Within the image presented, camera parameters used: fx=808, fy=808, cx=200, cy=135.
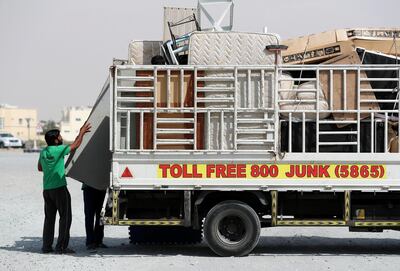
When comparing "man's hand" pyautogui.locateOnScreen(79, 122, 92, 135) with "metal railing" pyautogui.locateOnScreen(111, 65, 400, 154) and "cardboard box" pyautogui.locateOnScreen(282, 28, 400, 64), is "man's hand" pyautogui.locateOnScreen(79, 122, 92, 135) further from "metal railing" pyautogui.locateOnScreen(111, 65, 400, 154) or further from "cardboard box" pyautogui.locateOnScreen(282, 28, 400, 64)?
"cardboard box" pyautogui.locateOnScreen(282, 28, 400, 64)

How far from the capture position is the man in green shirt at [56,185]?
38.4 ft

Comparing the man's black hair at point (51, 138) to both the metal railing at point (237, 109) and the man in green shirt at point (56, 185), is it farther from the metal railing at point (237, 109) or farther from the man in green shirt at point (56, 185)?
the metal railing at point (237, 109)

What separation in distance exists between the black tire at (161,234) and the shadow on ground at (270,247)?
0.36ft

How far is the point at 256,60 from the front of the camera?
453 inches

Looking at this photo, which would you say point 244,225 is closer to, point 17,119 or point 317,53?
point 317,53

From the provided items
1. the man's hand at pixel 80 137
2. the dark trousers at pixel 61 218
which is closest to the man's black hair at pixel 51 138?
the man's hand at pixel 80 137

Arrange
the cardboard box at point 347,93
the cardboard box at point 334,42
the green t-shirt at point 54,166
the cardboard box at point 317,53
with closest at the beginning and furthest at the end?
the cardboard box at point 347,93 < the green t-shirt at point 54,166 < the cardboard box at point 317,53 < the cardboard box at point 334,42

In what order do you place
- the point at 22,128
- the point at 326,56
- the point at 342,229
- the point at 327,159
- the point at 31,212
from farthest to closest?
the point at 22,128, the point at 31,212, the point at 342,229, the point at 326,56, the point at 327,159

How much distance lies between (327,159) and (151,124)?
251 cm

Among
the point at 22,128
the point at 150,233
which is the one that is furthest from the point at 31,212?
the point at 22,128

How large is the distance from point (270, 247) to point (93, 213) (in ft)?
9.26

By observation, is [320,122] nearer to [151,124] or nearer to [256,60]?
[256,60]

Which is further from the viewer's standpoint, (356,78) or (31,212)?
(31,212)

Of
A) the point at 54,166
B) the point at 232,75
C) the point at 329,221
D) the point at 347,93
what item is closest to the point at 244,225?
the point at 329,221
